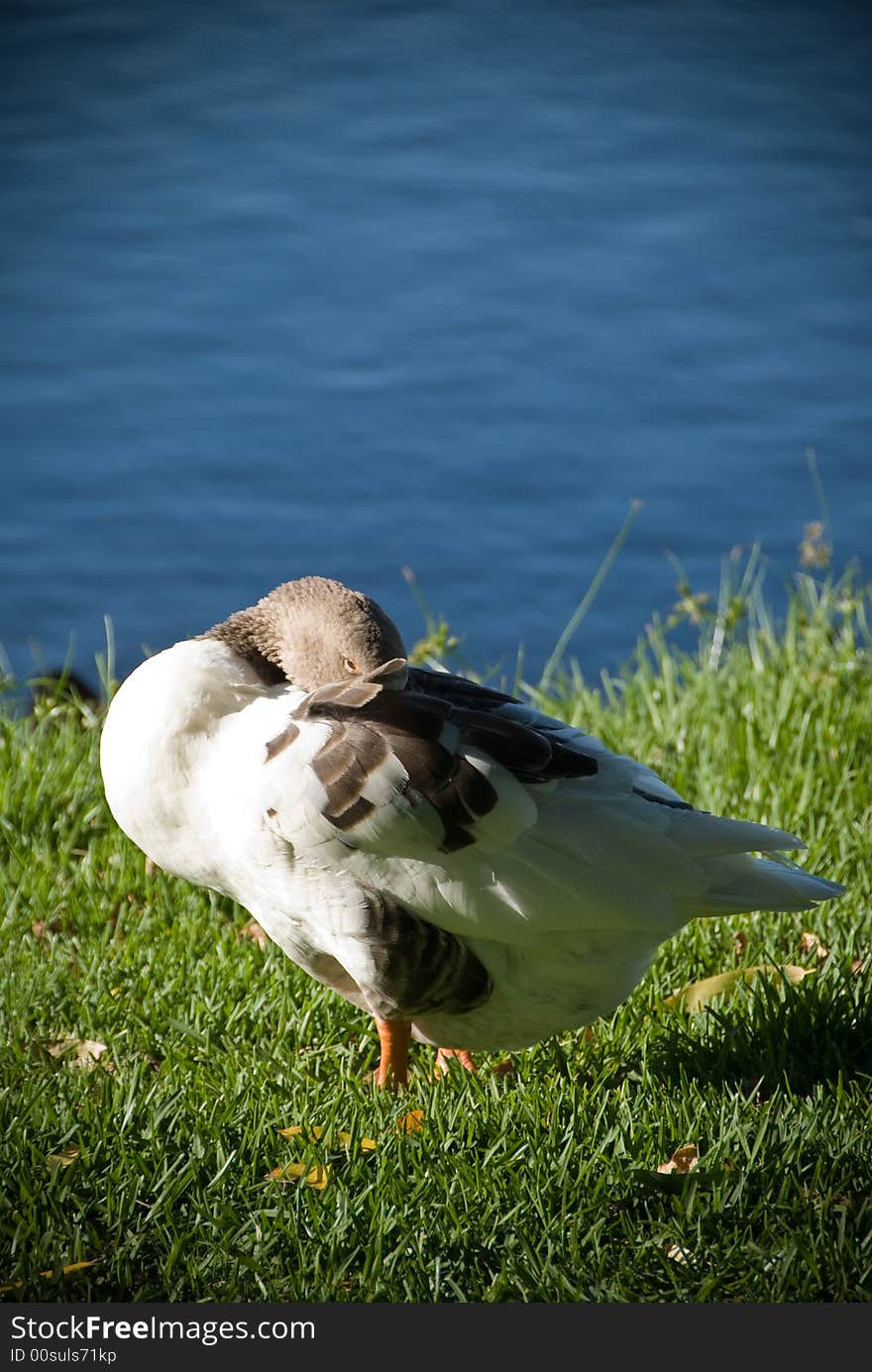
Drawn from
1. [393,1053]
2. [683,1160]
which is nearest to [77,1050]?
[393,1053]

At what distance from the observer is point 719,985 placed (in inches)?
136

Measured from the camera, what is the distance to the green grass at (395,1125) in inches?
102

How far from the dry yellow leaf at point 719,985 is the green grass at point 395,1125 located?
58 mm

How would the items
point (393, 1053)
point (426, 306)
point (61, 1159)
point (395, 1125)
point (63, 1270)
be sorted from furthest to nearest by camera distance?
point (426, 306)
point (393, 1053)
point (395, 1125)
point (61, 1159)
point (63, 1270)

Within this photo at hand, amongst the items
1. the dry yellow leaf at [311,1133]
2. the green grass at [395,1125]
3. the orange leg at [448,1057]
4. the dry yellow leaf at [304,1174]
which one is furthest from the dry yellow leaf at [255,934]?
the dry yellow leaf at [304,1174]

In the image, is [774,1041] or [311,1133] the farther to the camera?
[774,1041]

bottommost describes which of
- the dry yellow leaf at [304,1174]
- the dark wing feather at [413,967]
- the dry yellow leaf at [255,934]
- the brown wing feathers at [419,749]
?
the dry yellow leaf at [255,934]

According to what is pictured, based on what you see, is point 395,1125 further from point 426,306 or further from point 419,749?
point 426,306

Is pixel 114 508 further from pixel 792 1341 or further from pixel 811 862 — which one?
pixel 792 1341

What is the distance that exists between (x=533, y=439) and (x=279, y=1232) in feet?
19.7

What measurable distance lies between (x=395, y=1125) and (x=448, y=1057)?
31 cm

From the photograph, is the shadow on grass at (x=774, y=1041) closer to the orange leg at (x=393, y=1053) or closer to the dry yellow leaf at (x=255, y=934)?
the orange leg at (x=393, y=1053)

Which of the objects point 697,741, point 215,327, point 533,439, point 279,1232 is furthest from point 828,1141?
point 215,327

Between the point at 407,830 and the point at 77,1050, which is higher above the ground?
the point at 407,830
